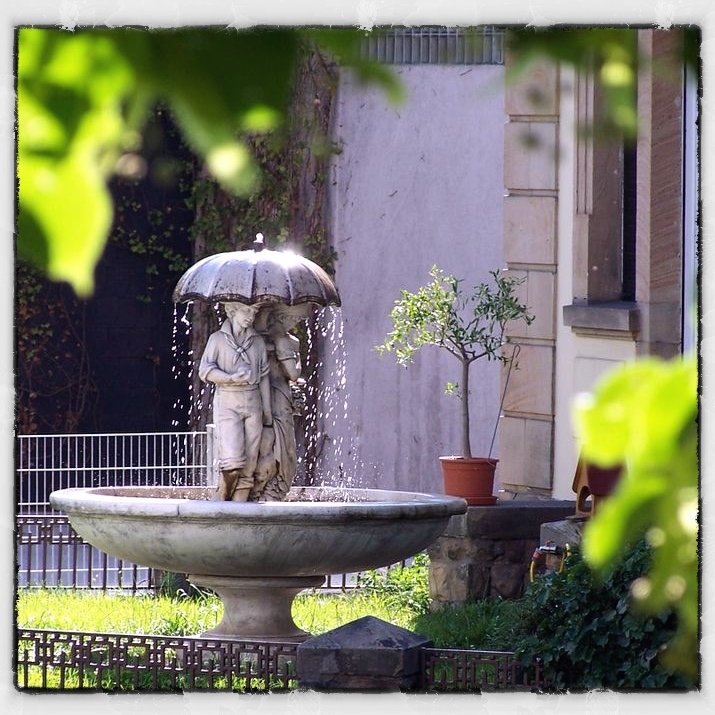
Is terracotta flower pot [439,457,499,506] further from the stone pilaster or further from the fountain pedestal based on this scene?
the fountain pedestal

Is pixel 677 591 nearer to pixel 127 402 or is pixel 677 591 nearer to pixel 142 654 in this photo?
pixel 142 654

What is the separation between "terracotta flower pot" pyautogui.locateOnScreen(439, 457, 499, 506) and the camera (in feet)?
23.2

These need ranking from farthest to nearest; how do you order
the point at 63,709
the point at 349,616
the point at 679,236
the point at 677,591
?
the point at 349,616 → the point at 679,236 → the point at 63,709 → the point at 677,591

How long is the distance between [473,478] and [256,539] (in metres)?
1.64

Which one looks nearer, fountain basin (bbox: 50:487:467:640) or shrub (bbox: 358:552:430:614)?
fountain basin (bbox: 50:487:467:640)

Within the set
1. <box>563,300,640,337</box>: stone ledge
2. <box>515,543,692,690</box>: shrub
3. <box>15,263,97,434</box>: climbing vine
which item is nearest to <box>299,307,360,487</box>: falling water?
<box>15,263,97,434</box>: climbing vine

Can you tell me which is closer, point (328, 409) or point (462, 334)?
point (462, 334)

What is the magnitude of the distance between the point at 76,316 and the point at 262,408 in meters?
4.31

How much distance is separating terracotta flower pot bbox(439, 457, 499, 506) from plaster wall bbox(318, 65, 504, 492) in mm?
2059

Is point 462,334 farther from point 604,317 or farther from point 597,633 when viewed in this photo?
point 597,633

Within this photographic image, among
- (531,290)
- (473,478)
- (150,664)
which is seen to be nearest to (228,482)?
(150,664)

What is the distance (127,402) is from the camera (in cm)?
1028

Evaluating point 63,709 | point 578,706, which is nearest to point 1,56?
point 63,709

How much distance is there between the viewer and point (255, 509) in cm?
565
